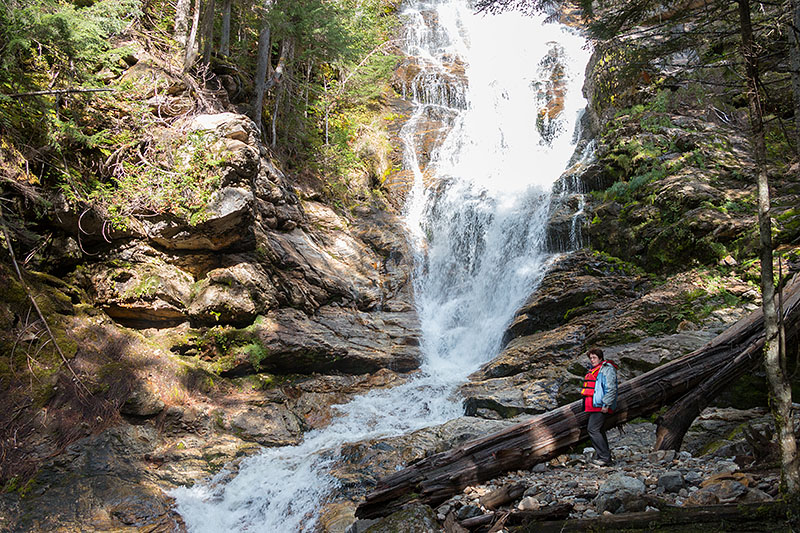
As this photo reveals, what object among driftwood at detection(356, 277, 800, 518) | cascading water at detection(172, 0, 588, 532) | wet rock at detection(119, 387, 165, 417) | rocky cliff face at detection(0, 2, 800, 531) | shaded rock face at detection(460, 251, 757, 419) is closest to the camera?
driftwood at detection(356, 277, 800, 518)

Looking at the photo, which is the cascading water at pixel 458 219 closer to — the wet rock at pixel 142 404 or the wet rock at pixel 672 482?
the wet rock at pixel 142 404

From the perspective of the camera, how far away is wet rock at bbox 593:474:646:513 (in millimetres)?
3258

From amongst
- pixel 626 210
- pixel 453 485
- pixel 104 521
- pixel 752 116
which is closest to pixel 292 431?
pixel 104 521

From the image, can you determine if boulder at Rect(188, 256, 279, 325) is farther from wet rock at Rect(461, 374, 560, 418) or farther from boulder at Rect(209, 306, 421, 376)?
wet rock at Rect(461, 374, 560, 418)

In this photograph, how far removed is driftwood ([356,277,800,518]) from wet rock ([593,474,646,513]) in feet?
3.93

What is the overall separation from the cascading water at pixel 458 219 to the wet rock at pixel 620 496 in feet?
12.7

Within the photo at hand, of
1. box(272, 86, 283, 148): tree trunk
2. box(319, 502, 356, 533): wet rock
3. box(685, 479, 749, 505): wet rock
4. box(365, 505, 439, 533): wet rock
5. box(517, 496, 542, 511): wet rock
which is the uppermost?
box(272, 86, 283, 148): tree trunk

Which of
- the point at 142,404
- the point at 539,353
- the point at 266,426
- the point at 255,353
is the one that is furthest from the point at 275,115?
the point at 539,353

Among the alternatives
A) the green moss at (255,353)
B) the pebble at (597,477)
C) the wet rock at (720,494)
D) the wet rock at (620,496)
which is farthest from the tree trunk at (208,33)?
the wet rock at (720,494)

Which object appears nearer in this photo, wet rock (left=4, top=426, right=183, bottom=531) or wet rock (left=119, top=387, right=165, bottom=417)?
wet rock (left=4, top=426, right=183, bottom=531)

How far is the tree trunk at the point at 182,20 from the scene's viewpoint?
11305mm

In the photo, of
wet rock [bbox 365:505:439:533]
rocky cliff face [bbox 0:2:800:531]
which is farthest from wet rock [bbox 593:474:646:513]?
rocky cliff face [bbox 0:2:800:531]

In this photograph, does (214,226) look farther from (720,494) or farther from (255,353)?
(720,494)

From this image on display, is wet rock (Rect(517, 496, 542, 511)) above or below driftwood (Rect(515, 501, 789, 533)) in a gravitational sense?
below
